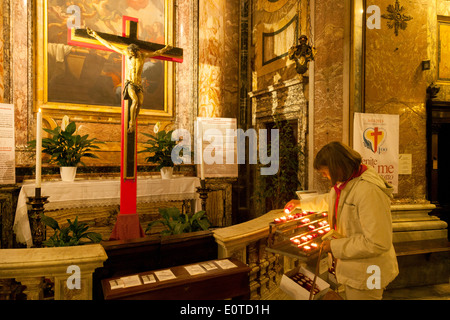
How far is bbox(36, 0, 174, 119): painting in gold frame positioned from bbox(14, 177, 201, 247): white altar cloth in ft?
6.08

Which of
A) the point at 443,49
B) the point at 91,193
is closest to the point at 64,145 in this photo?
the point at 91,193

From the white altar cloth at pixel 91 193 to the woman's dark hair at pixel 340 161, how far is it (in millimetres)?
3015

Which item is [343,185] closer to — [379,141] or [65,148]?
[379,141]

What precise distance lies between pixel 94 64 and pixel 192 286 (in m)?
5.15

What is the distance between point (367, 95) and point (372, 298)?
298 centimetres

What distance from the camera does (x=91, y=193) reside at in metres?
4.21

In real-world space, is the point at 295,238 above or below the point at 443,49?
below

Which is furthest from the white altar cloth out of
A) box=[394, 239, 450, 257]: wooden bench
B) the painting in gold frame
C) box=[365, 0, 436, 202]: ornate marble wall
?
box=[365, 0, 436, 202]: ornate marble wall

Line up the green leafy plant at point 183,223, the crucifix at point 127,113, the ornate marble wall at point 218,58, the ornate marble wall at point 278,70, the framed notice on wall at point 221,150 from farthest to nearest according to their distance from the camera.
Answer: the ornate marble wall at point 218,58 → the framed notice on wall at point 221,150 → the ornate marble wall at point 278,70 → the crucifix at point 127,113 → the green leafy plant at point 183,223

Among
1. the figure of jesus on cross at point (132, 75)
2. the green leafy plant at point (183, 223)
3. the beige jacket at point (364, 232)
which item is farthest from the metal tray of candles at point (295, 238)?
the figure of jesus on cross at point (132, 75)

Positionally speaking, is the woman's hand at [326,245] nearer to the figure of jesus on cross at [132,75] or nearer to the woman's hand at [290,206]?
the woman's hand at [290,206]

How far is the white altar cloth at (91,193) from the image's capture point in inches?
148
